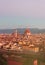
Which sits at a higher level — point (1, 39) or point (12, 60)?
point (1, 39)

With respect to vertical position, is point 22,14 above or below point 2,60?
above

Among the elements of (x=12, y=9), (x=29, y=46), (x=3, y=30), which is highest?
(x=12, y=9)

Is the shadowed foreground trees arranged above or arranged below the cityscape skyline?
below

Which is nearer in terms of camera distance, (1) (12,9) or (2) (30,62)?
(2) (30,62)

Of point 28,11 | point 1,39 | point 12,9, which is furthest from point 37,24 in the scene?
point 1,39

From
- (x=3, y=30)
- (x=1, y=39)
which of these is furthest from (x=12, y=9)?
(x=1, y=39)

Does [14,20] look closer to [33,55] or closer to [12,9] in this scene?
[12,9]

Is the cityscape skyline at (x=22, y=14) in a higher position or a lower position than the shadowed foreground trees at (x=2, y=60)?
higher
